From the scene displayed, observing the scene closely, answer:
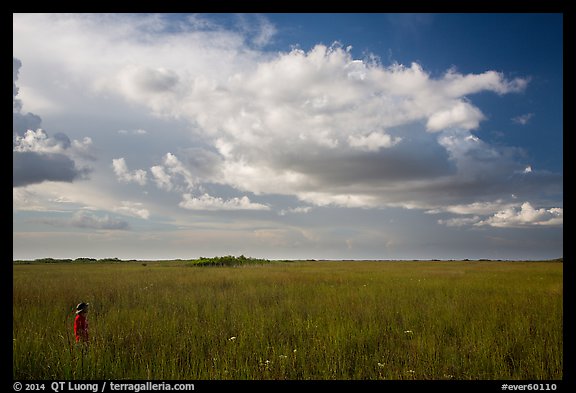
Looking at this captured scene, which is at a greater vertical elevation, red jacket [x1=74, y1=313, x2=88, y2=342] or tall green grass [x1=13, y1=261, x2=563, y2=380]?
red jacket [x1=74, y1=313, x2=88, y2=342]

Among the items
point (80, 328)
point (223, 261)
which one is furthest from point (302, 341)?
point (223, 261)

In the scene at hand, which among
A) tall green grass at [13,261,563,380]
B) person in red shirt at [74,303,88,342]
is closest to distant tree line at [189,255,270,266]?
tall green grass at [13,261,563,380]

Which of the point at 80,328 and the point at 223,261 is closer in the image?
the point at 80,328

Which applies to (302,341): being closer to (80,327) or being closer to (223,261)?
(80,327)

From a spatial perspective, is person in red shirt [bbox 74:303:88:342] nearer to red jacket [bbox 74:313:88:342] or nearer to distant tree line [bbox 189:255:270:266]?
red jacket [bbox 74:313:88:342]

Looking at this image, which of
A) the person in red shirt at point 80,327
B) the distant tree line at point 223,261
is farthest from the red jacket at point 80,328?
the distant tree line at point 223,261

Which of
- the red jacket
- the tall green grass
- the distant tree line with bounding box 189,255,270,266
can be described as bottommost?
the distant tree line with bounding box 189,255,270,266

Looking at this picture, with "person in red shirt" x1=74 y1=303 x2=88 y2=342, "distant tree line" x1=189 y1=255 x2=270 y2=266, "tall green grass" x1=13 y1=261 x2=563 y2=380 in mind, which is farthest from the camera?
"distant tree line" x1=189 y1=255 x2=270 y2=266

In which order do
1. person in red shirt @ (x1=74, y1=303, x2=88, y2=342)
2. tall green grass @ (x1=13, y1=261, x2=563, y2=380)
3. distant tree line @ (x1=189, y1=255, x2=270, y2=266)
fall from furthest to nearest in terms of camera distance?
distant tree line @ (x1=189, y1=255, x2=270, y2=266) < person in red shirt @ (x1=74, y1=303, x2=88, y2=342) < tall green grass @ (x1=13, y1=261, x2=563, y2=380)

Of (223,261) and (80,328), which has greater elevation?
(80,328)
